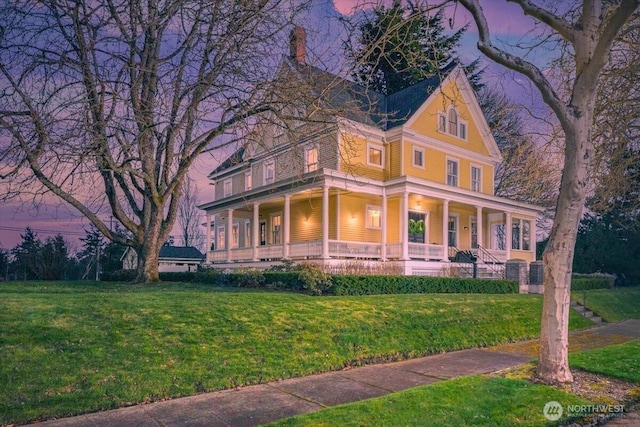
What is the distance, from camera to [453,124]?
91.5 feet

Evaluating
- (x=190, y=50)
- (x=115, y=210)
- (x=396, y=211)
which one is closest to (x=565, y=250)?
(x=190, y=50)

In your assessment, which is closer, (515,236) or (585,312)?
(585,312)

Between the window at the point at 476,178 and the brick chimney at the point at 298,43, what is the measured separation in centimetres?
2026

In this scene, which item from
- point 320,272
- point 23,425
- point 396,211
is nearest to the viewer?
point 23,425

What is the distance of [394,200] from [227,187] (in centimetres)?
1377

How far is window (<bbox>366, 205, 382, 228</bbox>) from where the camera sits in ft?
82.7

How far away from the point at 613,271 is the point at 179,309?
→ 31.9 meters

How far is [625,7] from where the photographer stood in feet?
22.5

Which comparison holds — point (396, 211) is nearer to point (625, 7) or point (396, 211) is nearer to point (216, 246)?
point (216, 246)

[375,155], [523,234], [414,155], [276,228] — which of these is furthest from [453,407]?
[523,234]

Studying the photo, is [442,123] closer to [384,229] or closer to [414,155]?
[414,155]

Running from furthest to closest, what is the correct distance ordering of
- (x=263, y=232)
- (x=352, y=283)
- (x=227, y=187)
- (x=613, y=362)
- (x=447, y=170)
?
1. (x=227, y=187)
2. (x=263, y=232)
3. (x=447, y=170)
4. (x=352, y=283)
5. (x=613, y=362)

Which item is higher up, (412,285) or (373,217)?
(373,217)

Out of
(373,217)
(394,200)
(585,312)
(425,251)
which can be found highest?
(394,200)
